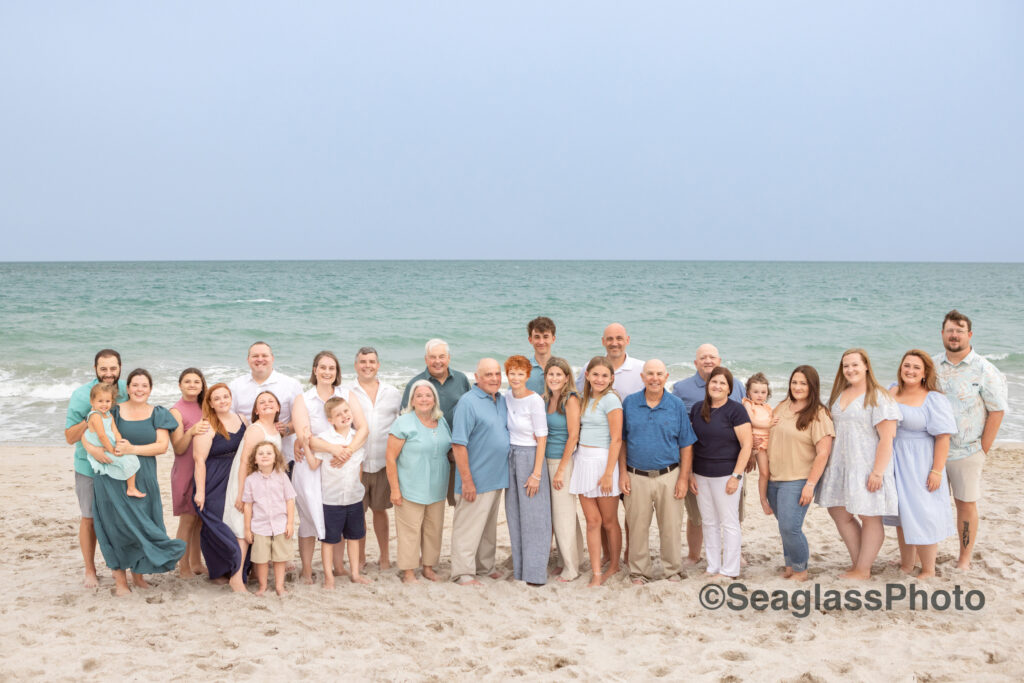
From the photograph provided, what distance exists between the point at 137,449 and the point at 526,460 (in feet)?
8.29

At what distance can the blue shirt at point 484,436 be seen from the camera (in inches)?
197

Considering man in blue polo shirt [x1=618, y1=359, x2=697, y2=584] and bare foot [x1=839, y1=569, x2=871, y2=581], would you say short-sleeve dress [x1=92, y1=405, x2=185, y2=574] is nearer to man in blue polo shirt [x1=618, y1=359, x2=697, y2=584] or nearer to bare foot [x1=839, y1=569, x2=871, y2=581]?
man in blue polo shirt [x1=618, y1=359, x2=697, y2=584]

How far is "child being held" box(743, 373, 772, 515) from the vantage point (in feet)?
16.2

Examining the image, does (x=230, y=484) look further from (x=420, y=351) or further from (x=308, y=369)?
(x=420, y=351)

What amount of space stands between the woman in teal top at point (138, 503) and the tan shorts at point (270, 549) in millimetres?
465

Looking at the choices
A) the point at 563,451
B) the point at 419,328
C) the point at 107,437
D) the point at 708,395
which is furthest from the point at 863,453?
the point at 419,328

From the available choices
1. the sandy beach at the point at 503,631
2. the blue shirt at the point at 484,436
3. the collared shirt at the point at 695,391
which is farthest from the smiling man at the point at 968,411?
the blue shirt at the point at 484,436

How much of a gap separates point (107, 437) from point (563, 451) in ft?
9.71

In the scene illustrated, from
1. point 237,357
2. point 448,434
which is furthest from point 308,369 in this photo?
point 448,434

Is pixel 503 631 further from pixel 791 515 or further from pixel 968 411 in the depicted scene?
pixel 968 411

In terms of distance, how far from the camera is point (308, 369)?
633 inches

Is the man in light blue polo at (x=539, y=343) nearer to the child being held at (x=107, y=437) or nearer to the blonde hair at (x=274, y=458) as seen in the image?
the blonde hair at (x=274, y=458)

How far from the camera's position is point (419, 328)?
2230cm

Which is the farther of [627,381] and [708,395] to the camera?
[627,381]
